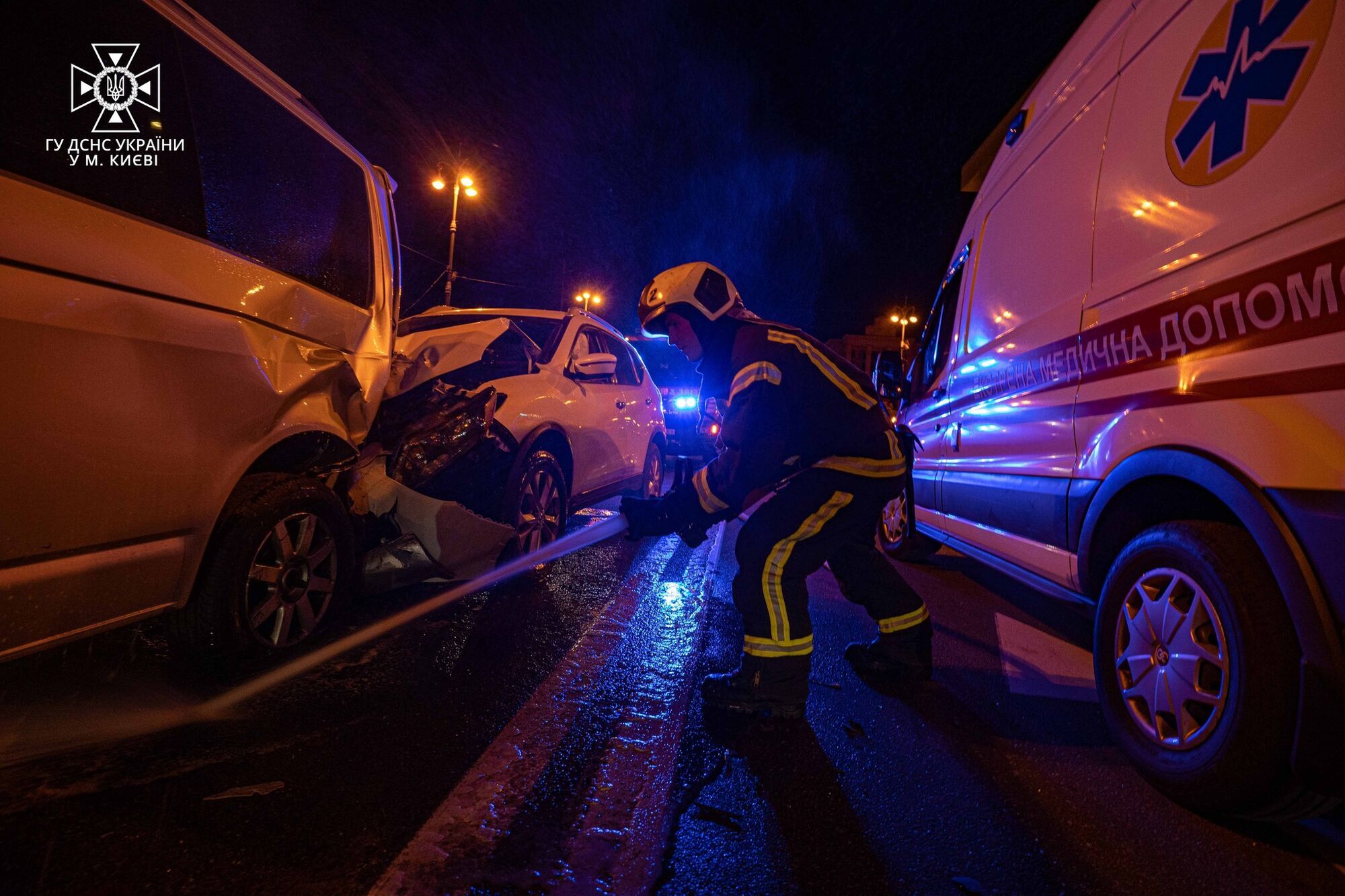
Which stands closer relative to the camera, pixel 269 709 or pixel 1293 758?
pixel 1293 758

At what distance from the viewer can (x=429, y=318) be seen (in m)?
5.06

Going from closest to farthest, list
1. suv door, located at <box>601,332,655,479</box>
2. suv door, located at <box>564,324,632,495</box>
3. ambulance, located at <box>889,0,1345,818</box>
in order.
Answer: ambulance, located at <box>889,0,1345,818</box> → suv door, located at <box>564,324,632,495</box> → suv door, located at <box>601,332,655,479</box>

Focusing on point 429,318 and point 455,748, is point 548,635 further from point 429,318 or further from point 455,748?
point 429,318

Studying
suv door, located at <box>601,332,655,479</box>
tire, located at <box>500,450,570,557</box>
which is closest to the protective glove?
tire, located at <box>500,450,570,557</box>

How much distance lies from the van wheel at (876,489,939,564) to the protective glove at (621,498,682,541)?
9.18 ft

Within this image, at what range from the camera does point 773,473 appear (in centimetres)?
245

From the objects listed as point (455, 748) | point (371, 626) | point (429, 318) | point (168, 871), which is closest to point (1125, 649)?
point (455, 748)

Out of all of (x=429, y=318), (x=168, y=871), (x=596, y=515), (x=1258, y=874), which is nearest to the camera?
(x=168, y=871)

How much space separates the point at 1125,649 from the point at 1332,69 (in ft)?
5.38

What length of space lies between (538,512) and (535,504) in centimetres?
6

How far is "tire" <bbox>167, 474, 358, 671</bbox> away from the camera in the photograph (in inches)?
86.6

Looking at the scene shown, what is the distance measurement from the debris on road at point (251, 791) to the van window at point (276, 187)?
170 centimetres

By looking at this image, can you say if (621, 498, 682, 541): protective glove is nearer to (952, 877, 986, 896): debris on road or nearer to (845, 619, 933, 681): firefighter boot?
(845, 619, 933, 681): firefighter boot

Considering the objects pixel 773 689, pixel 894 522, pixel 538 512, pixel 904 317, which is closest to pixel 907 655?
pixel 773 689
